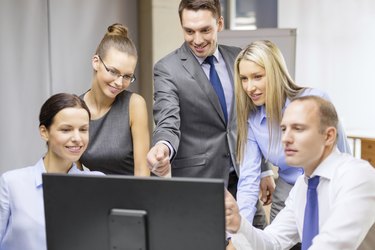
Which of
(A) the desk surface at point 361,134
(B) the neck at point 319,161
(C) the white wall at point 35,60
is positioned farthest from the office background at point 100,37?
(B) the neck at point 319,161

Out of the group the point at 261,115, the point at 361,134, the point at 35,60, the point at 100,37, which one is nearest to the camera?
the point at 261,115

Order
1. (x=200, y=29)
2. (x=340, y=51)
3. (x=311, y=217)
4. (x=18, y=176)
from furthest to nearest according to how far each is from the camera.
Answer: (x=340, y=51) → (x=200, y=29) → (x=18, y=176) → (x=311, y=217)

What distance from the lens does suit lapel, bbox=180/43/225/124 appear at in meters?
2.39

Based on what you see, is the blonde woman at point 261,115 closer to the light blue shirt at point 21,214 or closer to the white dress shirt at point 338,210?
the white dress shirt at point 338,210

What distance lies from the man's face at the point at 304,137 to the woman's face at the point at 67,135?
642mm

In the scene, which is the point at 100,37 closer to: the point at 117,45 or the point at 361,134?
the point at 117,45

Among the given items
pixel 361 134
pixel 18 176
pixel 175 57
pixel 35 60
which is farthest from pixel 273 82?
pixel 361 134

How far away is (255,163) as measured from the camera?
2.23 m

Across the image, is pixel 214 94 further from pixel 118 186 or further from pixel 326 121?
pixel 118 186

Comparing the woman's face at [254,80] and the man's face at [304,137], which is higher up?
the woman's face at [254,80]

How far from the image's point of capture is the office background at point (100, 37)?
3.66 metres

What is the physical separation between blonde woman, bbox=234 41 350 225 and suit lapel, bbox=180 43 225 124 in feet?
0.62

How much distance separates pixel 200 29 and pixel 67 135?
2.64 feet

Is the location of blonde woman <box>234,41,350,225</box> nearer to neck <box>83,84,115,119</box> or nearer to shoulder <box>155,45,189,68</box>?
shoulder <box>155,45,189,68</box>
